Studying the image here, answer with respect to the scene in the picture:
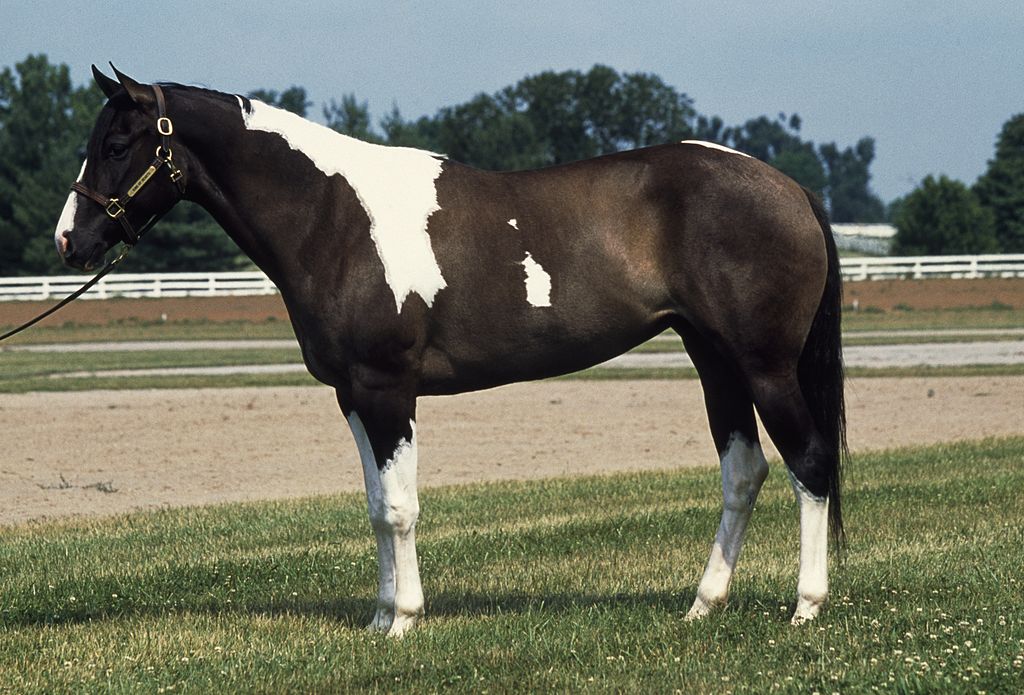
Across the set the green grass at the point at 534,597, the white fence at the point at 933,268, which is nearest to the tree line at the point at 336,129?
the white fence at the point at 933,268

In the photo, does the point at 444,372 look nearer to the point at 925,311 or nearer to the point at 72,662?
the point at 72,662

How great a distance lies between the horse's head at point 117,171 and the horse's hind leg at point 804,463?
9.47ft

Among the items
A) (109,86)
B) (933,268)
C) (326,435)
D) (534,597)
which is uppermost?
(109,86)

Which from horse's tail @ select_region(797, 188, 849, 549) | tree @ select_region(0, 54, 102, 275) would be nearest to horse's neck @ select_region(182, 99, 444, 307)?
horse's tail @ select_region(797, 188, 849, 549)

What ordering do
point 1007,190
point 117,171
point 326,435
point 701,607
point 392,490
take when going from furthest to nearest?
point 1007,190 < point 326,435 < point 701,607 < point 117,171 < point 392,490

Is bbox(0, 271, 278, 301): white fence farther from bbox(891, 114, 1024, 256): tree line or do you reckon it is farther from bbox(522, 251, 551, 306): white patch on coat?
bbox(522, 251, 551, 306): white patch on coat

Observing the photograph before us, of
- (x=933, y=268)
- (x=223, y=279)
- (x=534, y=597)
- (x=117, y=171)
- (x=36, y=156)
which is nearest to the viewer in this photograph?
(x=117, y=171)

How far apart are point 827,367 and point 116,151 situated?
11.3 feet

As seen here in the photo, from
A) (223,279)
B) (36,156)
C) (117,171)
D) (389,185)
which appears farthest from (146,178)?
(36,156)

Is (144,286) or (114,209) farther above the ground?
(114,209)

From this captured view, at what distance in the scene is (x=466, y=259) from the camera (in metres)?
6.34

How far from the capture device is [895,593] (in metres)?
6.70

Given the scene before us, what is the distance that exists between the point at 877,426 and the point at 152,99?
1064 cm

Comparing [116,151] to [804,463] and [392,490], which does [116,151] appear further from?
[804,463]
